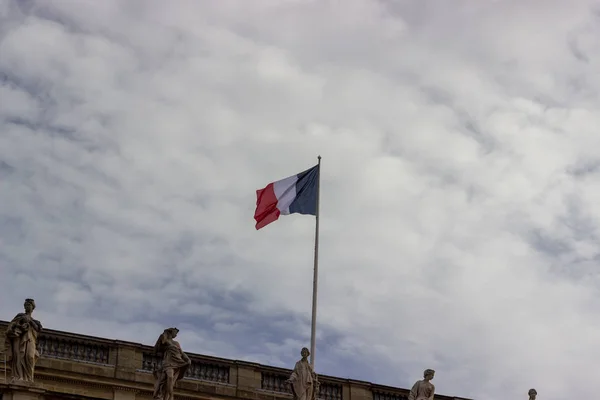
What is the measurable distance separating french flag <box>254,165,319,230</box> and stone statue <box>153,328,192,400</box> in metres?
8.24

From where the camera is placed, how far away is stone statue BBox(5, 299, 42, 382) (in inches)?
1544

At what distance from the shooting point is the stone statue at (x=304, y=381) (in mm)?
41812

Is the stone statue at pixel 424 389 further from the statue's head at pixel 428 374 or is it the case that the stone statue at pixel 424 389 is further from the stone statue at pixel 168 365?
the stone statue at pixel 168 365

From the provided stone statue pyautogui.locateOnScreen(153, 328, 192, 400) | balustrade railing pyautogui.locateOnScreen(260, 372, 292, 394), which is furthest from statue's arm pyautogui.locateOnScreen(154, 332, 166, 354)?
balustrade railing pyautogui.locateOnScreen(260, 372, 292, 394)

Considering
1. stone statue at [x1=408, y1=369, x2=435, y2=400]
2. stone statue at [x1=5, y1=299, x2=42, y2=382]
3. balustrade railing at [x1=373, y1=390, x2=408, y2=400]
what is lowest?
stone statue at [x1=5, y1=299, x2=42, y2=382]

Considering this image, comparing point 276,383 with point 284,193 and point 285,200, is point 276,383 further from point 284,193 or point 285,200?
point 284,193

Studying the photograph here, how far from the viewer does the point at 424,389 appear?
43.9 m

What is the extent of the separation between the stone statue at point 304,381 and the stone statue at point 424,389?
10.2 feet

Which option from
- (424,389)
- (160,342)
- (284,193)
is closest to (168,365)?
(160,342)

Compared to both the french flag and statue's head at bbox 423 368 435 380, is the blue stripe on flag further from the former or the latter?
statue's head at bbox 423 368 435 380

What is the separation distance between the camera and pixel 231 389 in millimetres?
44344

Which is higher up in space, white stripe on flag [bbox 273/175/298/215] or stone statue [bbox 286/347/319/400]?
white stripe on flag [bbox 273/175/298/215]

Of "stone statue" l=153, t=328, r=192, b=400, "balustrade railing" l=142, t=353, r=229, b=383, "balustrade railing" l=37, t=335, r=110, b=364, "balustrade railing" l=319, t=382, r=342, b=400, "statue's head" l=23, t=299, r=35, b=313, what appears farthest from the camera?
"balustrade railing" l=319, t=382, r=342, b=400

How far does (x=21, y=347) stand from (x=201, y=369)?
263 inches
